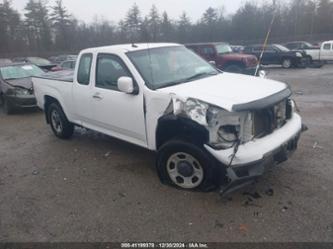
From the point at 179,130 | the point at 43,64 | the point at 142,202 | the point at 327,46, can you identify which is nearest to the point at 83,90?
the point at 179,130

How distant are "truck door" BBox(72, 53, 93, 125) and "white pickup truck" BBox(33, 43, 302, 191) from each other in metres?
0.02

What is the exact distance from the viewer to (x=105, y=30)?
158 feet

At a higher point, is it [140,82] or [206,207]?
[140,82]

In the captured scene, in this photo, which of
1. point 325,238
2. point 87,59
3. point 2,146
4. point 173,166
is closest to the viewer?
point 325,238

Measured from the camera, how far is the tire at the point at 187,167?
3811 mm

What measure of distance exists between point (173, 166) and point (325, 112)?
219 inches

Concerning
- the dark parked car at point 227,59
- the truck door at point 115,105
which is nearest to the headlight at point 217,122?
the truck door at point 115,105

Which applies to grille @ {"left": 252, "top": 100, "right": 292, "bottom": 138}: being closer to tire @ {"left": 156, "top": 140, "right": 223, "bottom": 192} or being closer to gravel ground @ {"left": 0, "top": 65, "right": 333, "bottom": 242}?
tire @ {"left": 156, "top": 140, "right": 223, "bottom": 192}

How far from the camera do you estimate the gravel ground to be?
133 inches

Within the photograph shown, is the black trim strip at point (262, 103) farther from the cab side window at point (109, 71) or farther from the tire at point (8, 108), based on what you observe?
the tire at point (8, 108)

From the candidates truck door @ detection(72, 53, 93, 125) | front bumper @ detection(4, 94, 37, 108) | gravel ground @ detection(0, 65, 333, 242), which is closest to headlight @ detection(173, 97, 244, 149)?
gravel ground @ detection(0, 65, 333, 242)

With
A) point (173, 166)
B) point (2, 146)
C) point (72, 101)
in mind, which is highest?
point (72, 101)

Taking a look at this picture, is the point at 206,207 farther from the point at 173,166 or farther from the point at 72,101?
the point at 72,101

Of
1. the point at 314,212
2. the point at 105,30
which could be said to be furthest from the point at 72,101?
the point at 105,30
